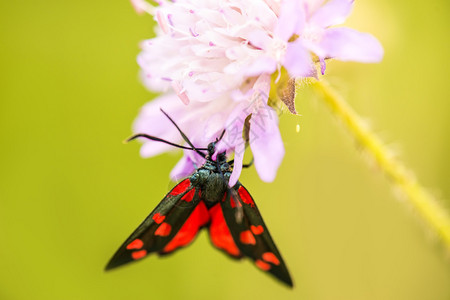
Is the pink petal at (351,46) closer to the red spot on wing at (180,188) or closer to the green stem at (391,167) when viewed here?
the green stem at (391,167)

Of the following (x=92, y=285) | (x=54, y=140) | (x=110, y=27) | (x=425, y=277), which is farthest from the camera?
(x=110, y=27)

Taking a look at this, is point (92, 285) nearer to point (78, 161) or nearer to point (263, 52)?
point (78, 161)

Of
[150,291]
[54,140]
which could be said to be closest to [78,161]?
[54,140]

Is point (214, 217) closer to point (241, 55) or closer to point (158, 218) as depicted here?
point (158, 218)

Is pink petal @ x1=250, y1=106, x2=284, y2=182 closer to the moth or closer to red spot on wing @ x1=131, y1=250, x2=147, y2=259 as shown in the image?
the moth

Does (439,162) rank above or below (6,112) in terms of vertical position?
above

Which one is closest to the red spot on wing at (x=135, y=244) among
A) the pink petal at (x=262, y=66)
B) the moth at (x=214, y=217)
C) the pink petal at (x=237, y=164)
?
the moth at (x=214, y=217)
